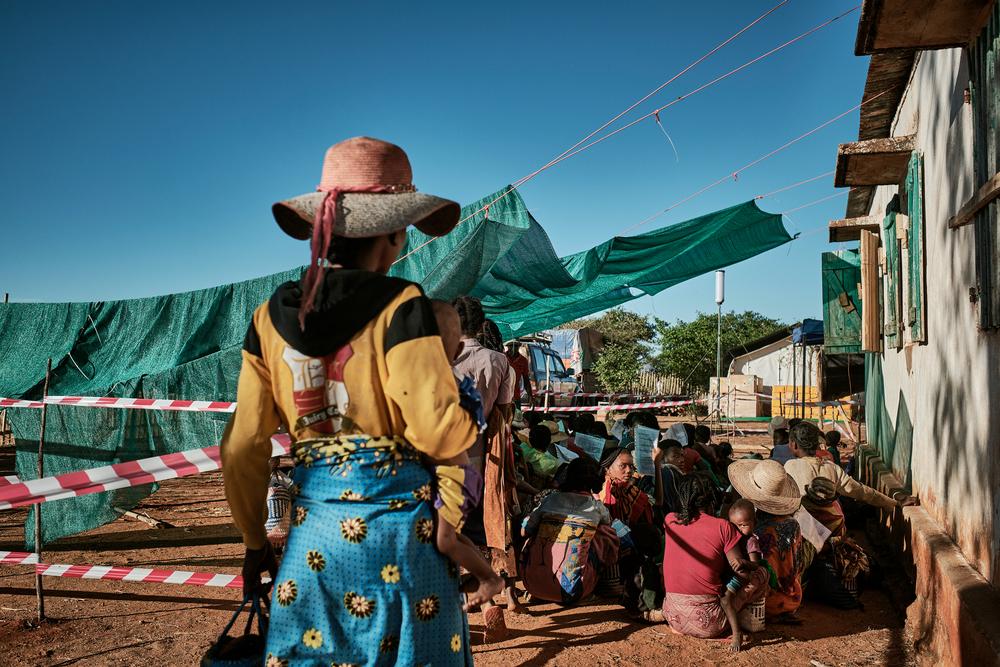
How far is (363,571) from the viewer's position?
1619mm

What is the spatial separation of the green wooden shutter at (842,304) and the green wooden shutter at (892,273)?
6.20 ft

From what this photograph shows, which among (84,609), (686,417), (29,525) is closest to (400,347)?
(84,609)

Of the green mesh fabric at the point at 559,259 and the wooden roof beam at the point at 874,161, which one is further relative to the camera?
the green mesh fabric at the point at 559,259

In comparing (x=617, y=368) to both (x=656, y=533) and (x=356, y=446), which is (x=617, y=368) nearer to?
(x=656, y=533)

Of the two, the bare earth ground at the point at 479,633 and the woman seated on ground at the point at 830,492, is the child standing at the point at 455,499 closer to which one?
the bare earth ground at the point at 479,633

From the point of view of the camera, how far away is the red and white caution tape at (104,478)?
10.5 ft

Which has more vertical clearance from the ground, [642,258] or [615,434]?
[642,258]

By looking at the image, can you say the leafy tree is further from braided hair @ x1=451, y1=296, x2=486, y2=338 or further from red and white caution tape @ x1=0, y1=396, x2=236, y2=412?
braided hair @ x1=451, y1=296, x2=486, y2=338

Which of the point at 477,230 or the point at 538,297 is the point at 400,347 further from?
the point at 538,297

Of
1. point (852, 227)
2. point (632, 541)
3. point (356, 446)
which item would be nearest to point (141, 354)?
point (632, 541)

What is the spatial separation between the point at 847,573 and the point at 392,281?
14.0ft

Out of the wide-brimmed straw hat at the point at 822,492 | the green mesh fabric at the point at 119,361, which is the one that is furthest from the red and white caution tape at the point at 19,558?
Result: the wide-brimmed straw hat at the point at 822,492

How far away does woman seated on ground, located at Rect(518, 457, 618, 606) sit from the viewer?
4.57 m

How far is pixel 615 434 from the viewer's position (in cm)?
863
